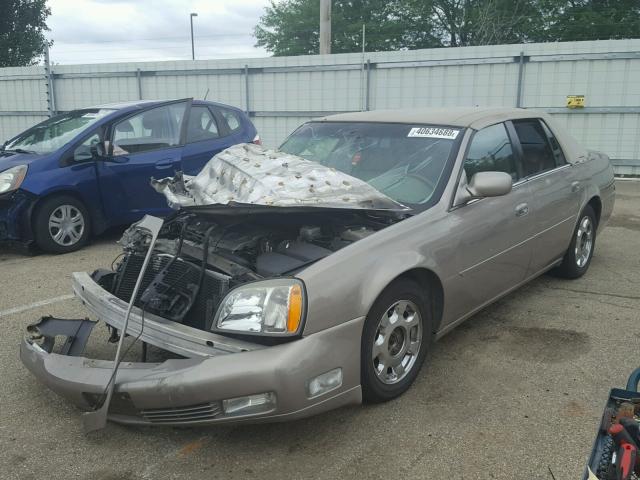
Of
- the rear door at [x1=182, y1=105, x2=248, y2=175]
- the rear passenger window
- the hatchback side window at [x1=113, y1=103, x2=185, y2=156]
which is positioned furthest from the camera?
the rear passenger window

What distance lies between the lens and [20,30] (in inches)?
1126

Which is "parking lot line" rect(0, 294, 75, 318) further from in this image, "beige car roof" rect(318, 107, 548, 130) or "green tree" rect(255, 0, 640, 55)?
"green tree" rect(255, 0, 640, 55)

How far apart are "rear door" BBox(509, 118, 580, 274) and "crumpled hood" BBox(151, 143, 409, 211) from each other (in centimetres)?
147

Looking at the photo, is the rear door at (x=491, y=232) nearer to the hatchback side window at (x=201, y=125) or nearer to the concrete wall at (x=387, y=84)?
the hatchback side window at (x=201, y=125)

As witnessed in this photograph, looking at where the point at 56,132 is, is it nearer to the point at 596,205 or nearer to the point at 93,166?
the point at 93,166

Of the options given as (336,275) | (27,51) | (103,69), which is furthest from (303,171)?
(27,51)

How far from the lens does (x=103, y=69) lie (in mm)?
14109

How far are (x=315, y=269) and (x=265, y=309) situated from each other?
0.30m

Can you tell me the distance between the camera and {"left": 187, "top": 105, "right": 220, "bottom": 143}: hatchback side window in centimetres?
703

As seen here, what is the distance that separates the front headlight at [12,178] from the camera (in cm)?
586

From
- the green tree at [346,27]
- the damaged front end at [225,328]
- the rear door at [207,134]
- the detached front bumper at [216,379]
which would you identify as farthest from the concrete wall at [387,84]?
the green tree at [346,27]

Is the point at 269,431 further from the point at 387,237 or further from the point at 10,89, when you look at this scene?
the point at 10,89

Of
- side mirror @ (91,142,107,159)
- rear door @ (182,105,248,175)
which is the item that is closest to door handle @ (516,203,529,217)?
rear door @ (182,105,248,175)

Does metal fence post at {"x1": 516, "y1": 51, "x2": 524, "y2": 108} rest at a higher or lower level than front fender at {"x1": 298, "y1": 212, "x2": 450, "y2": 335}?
higher
